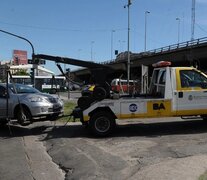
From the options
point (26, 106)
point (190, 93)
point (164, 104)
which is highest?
point (190, 93)

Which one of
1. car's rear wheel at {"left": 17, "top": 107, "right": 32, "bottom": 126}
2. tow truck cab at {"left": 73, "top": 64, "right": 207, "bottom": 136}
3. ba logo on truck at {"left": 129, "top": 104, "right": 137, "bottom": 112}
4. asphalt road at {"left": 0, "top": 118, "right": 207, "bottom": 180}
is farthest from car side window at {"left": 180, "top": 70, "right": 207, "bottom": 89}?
car's rear wheel at {"left": 17, "top": 107, "right": 32, "bottom": 126}

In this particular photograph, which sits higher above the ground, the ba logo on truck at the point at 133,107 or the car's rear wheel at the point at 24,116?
the ba logo on truck at the point at 133,107

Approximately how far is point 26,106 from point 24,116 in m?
0.35

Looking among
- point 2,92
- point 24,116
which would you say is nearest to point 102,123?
point 24,116

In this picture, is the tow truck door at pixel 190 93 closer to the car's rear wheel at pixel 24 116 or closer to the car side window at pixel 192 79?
the car side window at pixel 192 79

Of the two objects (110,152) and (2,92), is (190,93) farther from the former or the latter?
(2,92)

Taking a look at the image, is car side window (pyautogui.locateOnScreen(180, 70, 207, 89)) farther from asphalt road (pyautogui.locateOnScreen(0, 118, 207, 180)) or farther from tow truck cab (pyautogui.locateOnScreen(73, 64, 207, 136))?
asphalt road (pyautogui.locateOnScreen(0, 118, 207, 180))

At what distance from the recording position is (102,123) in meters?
12.1

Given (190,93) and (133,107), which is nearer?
(133,107)

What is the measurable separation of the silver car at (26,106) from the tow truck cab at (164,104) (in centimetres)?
181

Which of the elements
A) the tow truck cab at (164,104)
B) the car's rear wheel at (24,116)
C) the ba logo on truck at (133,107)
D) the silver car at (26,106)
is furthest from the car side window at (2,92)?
the ba logo on truck at (133,107)

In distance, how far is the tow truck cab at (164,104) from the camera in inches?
474

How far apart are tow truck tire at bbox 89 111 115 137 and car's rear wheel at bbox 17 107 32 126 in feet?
8.14

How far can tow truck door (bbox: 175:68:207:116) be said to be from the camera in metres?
12.2
